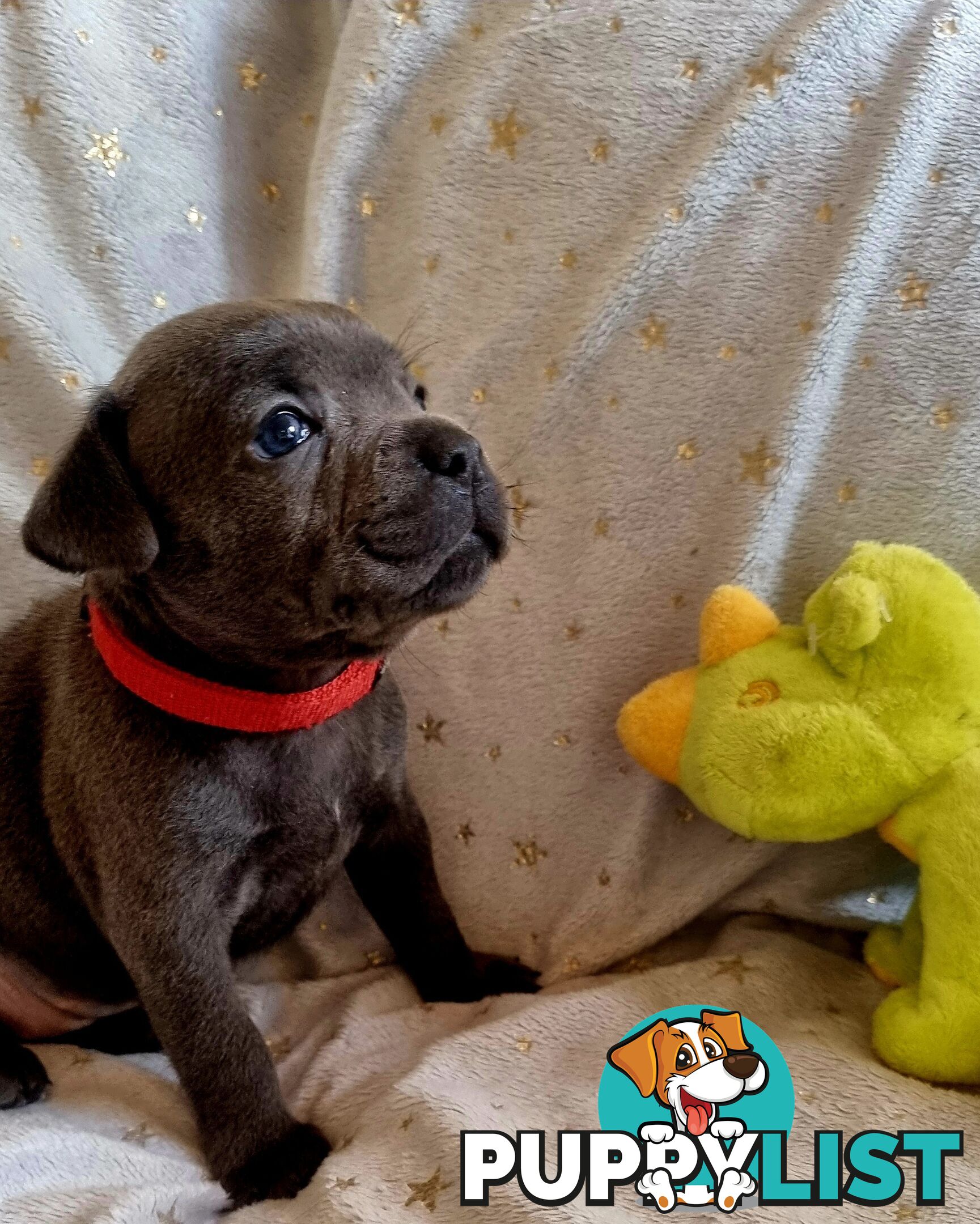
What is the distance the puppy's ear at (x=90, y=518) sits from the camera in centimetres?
100

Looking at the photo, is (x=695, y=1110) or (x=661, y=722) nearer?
(x=695, y=1110)

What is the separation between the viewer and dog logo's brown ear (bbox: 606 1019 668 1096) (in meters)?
0.92

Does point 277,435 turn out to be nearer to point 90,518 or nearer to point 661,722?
point 90,518

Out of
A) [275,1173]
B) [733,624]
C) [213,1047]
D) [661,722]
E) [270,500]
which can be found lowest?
[275,1173]

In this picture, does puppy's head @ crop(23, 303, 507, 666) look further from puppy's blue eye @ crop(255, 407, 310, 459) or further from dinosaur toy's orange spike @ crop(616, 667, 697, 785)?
dinosaur toy's orange spike @ crop(616, 667, 697, 785)

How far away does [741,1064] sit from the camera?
94cm

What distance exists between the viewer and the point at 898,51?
1.21 m

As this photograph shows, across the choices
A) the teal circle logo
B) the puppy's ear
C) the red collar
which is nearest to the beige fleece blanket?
the teal circle logo

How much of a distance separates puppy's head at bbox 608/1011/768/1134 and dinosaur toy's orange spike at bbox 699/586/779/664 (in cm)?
45

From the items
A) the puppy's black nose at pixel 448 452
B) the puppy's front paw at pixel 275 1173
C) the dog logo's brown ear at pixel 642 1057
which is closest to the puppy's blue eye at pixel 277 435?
the puppy's black nose at pixel 448 452

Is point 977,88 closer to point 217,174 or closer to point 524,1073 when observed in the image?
point 217,174

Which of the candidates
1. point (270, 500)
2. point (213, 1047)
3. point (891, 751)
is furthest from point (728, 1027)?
point (270, 500)

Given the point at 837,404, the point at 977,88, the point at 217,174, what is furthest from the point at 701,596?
the point at 217,174

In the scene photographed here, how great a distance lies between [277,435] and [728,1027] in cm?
78
